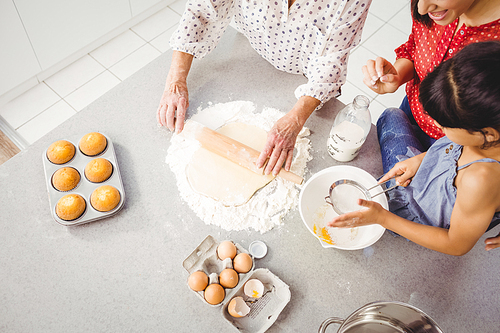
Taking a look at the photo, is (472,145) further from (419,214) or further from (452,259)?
(452,259)

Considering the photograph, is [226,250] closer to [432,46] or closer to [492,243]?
[492,243]

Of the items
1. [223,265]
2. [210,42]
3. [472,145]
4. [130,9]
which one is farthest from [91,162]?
[130,9]

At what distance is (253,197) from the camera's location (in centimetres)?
113

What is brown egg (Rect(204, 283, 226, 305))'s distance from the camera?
884mm

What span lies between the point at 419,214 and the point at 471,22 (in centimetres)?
64

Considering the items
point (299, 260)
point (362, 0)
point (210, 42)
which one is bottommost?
point (299, 260)

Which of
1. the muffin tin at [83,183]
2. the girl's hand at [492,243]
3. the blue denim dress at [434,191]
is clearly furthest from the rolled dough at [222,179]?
the girl's hand at [492,243]

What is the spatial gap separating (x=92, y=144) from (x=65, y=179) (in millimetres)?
147

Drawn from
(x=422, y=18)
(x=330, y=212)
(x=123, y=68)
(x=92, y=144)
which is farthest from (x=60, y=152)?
(x=123, y=68)

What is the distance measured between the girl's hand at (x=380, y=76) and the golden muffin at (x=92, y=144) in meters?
0.97

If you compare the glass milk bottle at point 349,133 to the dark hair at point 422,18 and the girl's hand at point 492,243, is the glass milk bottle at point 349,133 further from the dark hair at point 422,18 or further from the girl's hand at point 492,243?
the girl's hand at point 492,243

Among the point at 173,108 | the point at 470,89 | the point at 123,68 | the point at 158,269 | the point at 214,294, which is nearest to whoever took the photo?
the point at 470,89

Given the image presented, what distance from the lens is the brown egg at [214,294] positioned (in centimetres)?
88

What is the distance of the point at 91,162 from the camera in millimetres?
1086
